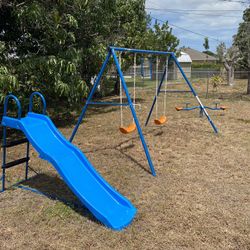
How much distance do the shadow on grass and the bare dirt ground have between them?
0.04 feet

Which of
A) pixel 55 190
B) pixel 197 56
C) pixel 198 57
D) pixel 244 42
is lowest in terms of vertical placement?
pixel 55 190

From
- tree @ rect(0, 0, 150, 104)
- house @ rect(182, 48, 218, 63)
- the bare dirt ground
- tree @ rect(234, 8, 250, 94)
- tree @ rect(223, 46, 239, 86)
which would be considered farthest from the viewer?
house @ rect(182, 48, 218, 63)

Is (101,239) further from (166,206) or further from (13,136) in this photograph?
(13,136)

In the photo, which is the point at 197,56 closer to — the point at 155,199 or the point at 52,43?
the point at 52,43

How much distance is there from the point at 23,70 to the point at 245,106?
8843 mm

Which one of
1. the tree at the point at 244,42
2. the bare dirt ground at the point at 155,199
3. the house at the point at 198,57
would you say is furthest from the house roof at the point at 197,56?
the bare dirt ground at the point at 155,199

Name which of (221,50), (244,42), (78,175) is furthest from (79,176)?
(221,50)

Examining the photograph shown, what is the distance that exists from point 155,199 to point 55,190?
1403 mm

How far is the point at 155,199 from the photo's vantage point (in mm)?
3664

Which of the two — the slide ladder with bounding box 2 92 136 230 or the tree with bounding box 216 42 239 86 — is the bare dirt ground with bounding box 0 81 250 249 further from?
the tree with bounding box 216 42 239 86

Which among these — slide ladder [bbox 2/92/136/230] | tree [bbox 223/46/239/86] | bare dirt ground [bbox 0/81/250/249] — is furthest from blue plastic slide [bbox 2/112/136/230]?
tree [bbox 223/46/239/86]

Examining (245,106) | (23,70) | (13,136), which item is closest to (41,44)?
(23,70)

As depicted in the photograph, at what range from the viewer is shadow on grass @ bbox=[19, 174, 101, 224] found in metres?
3.43

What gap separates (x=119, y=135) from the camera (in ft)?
23.2
